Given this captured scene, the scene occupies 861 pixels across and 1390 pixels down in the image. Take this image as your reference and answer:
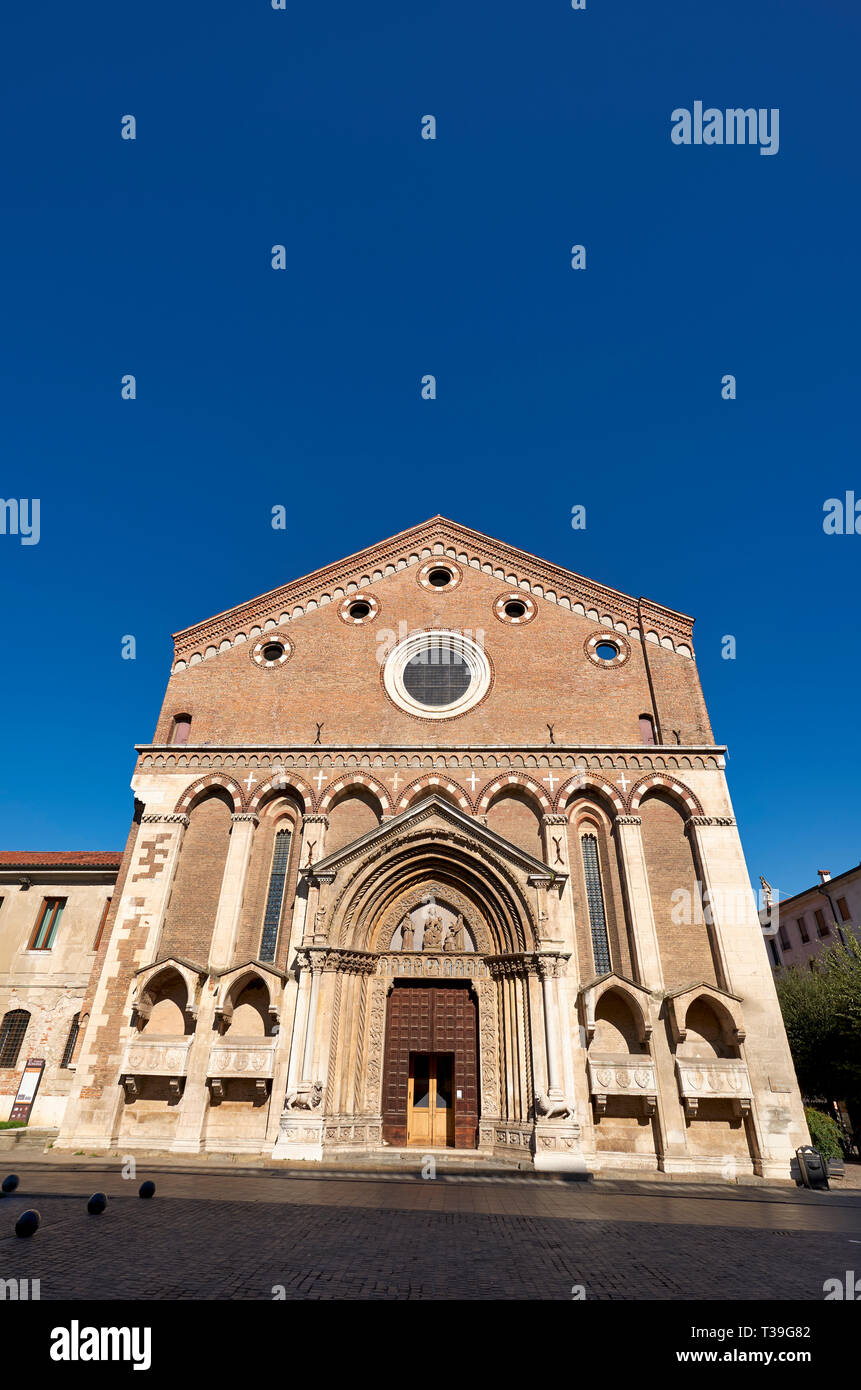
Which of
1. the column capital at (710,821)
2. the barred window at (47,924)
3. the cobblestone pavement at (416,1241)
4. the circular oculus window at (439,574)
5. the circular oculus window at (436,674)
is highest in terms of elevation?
the circular oculus window at (439,574)

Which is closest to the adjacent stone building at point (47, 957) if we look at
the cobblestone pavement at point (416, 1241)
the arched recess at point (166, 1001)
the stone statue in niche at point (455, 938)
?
the arched recess at point (166, 1001)

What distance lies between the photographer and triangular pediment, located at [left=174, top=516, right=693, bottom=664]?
22.8 m

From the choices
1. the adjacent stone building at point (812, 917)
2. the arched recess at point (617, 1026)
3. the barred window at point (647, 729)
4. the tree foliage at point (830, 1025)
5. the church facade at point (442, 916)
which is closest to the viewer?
the church facade at point (442, 916)

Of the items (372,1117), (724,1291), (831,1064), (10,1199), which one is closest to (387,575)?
(372,1117)

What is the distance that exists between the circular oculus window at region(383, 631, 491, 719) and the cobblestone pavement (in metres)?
12.1

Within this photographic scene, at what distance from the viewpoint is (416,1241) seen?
28.0 feet

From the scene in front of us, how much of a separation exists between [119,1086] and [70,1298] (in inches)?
506

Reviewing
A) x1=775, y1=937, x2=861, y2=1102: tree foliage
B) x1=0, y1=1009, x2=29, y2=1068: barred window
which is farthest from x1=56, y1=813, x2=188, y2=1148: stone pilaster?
x1=775, y1=937, x2=861, y2=1102: tree foliage

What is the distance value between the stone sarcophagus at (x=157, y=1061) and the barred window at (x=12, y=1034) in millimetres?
8086

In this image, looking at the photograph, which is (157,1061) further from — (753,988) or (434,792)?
(753,988)

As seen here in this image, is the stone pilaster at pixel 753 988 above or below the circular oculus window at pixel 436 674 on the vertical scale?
below

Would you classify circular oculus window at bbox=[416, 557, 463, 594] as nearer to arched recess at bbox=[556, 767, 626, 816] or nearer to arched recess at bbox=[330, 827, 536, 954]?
arched recess at bbox=[556, 767, 626, 816]

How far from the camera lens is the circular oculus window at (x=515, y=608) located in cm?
2308

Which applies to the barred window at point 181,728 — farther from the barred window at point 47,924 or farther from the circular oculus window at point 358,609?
the barred window at point 47,924
